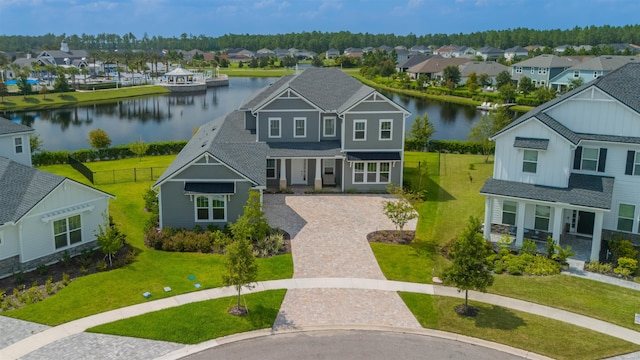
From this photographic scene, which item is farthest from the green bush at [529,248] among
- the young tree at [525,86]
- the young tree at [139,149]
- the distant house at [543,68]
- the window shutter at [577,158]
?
the distant house at [543,68]

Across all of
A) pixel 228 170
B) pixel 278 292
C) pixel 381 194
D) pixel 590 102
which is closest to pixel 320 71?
pixel 381 194

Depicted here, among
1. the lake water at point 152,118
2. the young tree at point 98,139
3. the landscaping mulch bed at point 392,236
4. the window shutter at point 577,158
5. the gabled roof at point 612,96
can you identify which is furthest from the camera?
the lake water at point 152,118

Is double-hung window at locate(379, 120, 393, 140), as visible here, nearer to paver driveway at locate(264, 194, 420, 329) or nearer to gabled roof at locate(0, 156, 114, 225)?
A: paver driveway at locate(264, 194, 420, 329)

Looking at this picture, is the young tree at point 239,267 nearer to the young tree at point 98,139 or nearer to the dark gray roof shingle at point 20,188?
the dark gray roof shingle at point 20,188

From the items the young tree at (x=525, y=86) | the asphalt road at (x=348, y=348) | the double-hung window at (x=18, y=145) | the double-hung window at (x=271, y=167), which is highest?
the young tree at (x=525, y=86)

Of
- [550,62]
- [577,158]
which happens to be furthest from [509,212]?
[550,62]

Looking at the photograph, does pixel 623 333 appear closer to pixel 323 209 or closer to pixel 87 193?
pixel 323 209
